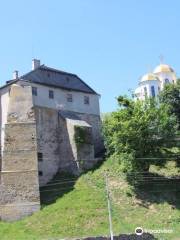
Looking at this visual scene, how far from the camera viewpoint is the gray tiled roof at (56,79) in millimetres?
51688

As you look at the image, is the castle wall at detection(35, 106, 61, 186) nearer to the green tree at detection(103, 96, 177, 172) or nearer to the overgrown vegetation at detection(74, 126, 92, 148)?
the overgrown vegetation at detection(74, 126, 92, 148)

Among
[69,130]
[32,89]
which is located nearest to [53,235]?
[69,130]

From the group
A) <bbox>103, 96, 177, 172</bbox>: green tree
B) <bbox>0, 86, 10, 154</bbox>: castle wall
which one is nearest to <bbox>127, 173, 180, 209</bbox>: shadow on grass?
<bbox>103, 96, 177, 172</bbox>: green tree

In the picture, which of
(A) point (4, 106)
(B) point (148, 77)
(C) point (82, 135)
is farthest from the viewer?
(B) point (148, 77)

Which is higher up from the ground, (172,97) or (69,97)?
(69,97)

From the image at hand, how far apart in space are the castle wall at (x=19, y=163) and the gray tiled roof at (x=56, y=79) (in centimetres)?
390

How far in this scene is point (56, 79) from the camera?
54406 mm

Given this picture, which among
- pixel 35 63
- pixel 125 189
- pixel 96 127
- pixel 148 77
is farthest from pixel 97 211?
pixel 148 77

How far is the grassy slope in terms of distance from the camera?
122ft

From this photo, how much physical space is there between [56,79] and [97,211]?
18.9 meters

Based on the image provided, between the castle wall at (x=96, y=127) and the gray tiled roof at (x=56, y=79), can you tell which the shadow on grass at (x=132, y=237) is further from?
the gray tiled roof at (x=56, y=79)

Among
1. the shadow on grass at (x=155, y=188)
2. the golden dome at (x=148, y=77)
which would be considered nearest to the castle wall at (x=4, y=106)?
the shadow on grass at (x=155, y=188)

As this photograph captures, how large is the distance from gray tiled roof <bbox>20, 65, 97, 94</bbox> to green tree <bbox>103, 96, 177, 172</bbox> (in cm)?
1082

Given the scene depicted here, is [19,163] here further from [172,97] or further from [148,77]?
[148,77]
